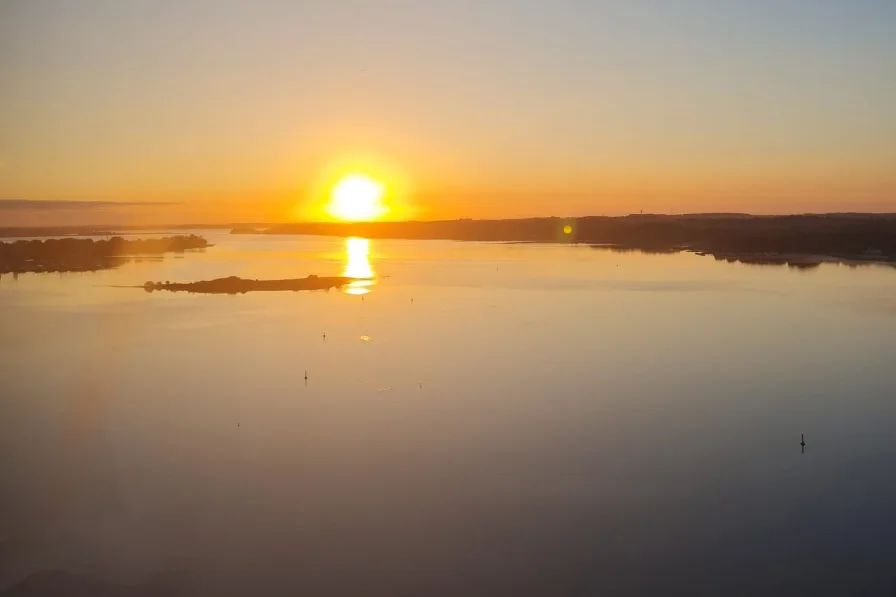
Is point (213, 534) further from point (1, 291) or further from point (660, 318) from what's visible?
point (1, 291)

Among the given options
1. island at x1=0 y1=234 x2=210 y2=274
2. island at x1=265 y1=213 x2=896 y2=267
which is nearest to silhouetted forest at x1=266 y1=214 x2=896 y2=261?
island at x1=265 y1=213 x2=896 y2=267

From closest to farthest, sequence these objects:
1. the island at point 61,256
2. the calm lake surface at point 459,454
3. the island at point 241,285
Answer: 1. the calm lake surface at point 459,454
2. the island at point 241,285
3. the island at point 61,256

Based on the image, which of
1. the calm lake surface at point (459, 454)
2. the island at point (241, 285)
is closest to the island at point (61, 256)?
the island at point (241, 285)

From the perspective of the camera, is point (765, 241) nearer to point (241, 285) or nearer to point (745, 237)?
point (745, 237)

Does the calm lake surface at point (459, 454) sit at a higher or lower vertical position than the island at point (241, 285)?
lower

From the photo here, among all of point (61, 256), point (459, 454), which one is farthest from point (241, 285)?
point (459, 454)

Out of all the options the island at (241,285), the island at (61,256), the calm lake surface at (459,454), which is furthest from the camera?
the island at (61,256)

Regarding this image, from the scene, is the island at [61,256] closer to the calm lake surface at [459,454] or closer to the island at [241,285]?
the island at [241,285]
